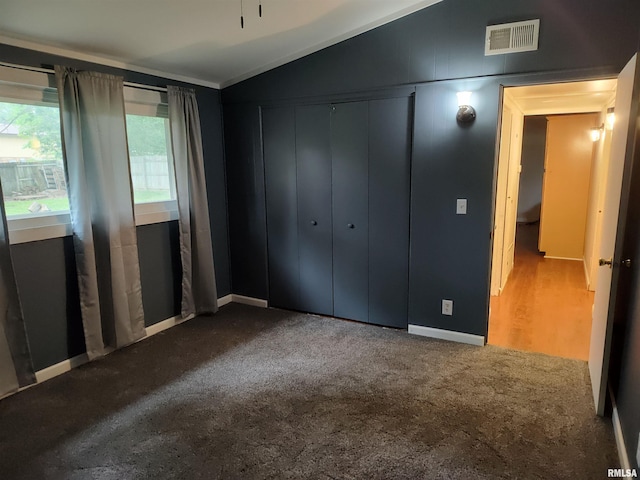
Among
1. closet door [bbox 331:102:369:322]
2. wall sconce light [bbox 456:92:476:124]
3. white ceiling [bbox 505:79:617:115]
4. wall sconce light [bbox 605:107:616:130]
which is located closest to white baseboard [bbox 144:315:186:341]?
closet door [bbox 331:102:369:322]

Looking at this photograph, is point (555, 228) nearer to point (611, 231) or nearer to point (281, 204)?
point (611, 231)

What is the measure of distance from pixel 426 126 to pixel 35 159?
276 cm

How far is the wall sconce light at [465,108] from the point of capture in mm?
3051

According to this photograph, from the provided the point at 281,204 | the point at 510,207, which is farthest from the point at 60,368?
the point at 510,207

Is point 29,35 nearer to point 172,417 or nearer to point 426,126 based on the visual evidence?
point 172,417

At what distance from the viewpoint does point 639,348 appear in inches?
76.6

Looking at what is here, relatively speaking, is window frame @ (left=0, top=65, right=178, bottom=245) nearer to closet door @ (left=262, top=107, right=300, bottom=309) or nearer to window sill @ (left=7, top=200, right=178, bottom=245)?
window sill @ (left=7, top=200, right=178, bottom=245)

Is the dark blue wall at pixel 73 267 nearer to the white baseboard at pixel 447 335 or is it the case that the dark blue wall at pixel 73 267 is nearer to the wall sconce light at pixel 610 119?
the white baseboard at pixel 447 335

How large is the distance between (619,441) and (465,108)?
222 cm

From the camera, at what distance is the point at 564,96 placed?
3879 mm

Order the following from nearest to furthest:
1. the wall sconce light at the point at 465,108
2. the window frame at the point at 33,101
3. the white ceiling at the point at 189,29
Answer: the white ceiling at the point at 189,29
the window frame at the point at 33,101
the wall sconce light at the point at 465,108

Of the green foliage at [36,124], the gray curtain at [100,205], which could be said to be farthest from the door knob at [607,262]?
the green foliage at [36,124]

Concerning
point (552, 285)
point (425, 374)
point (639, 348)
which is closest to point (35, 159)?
point (425, 374)

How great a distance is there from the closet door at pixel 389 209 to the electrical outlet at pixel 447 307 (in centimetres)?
32
